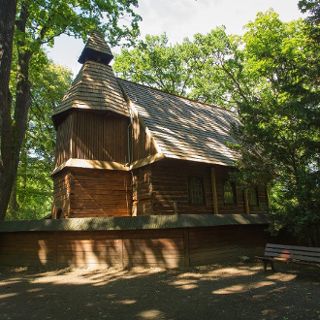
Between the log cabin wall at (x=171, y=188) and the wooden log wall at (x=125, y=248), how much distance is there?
3.03 meters

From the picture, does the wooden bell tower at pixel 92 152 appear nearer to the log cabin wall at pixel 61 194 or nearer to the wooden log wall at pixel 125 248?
the log cabin wall at pixel 61 194

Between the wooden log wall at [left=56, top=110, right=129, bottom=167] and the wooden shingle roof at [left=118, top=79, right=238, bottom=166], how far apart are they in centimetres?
160

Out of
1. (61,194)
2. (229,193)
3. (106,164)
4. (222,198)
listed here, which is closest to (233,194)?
(229,193)

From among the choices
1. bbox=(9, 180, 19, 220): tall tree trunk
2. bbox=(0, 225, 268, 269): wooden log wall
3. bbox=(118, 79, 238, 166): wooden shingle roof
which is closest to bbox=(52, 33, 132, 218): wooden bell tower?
bbox=(118, 79, 238, 166): wooden shingle roof

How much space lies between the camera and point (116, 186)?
1631 cm

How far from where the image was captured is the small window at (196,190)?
16766mm

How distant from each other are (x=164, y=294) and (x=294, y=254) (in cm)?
428

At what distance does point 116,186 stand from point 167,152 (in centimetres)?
356

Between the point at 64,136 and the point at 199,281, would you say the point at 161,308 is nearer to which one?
the point at 199,281

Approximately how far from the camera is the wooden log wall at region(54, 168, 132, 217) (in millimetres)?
15070

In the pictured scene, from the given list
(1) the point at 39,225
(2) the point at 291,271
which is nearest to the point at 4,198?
(1) the point at 39,225

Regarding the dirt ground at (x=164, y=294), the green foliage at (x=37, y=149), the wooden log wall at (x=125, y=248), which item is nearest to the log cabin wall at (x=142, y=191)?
the wooden log wall at (x=125, y=248)

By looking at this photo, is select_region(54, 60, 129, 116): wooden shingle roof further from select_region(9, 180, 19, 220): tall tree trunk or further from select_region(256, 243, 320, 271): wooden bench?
select_region(9, 180, 19, 220): tall tree trunk

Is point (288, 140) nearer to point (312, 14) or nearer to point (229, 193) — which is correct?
point (312, 14)
